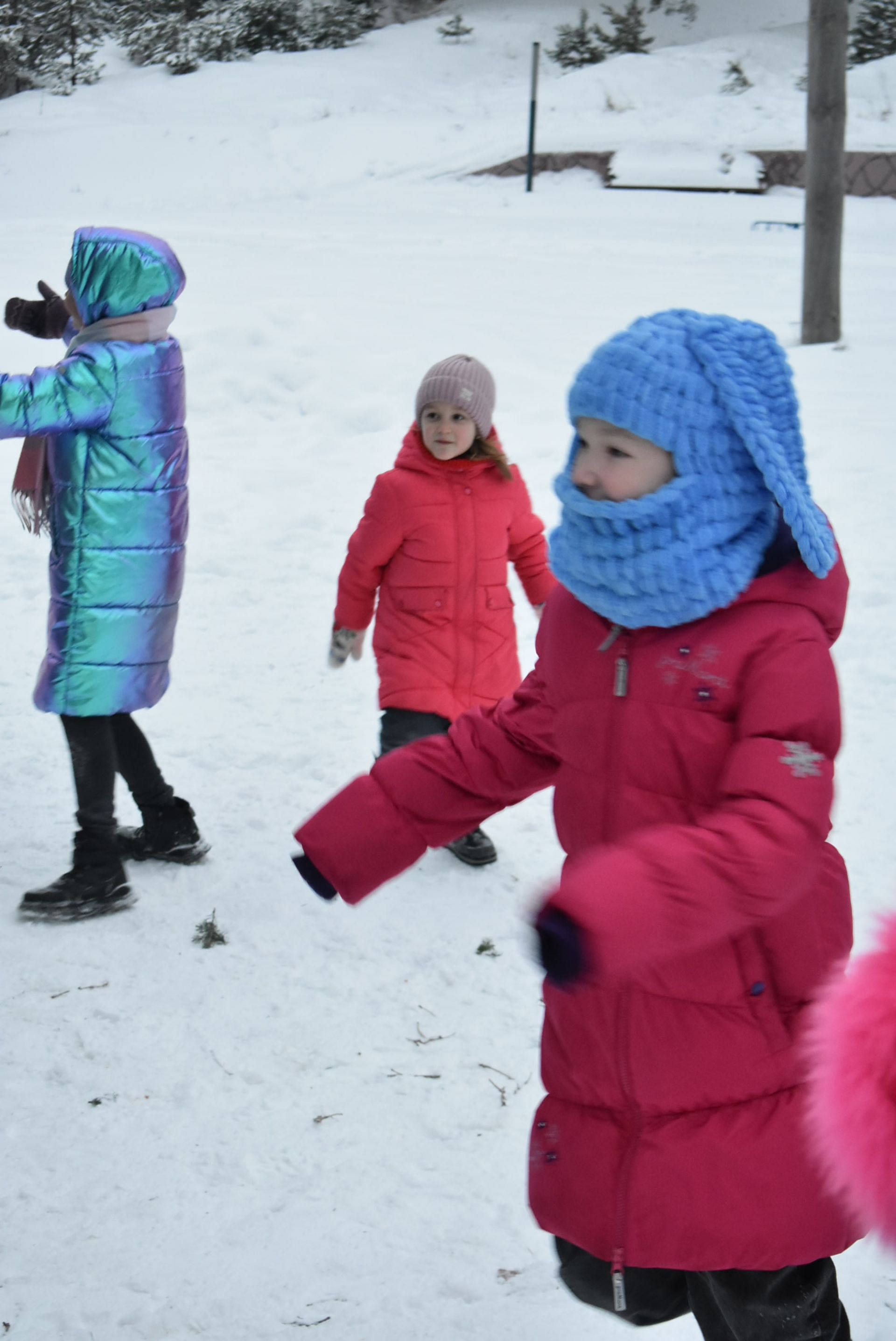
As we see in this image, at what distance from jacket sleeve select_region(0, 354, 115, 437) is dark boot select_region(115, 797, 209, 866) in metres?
1.14

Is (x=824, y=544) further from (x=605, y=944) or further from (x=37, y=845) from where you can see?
(x=37, y=845)

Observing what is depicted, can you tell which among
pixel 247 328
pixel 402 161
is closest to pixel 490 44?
pixel 402 161

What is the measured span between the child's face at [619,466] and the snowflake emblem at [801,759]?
0.37 meters

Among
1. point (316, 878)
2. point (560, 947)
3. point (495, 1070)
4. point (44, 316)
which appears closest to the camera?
point (560, 947)

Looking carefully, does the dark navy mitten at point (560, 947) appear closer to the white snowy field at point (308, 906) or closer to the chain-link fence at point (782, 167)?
the white snowy field at point (308, 906)

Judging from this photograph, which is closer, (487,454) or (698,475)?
(698,475)

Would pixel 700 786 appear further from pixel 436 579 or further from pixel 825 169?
pixel 825 169

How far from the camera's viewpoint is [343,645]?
369 centimetres

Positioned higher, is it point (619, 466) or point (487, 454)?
point (619, 466)

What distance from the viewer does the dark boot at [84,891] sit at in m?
3.45

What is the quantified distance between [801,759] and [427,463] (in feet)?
7.49

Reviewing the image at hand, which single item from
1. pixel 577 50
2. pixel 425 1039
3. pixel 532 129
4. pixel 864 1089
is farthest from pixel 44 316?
pixel 577 50

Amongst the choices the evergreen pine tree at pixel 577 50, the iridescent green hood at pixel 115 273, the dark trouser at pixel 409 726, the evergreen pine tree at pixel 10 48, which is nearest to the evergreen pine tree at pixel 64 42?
the evergreen pine tree at pixel 10 48

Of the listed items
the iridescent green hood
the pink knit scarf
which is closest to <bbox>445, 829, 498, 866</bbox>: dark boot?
the pink knit scarf
